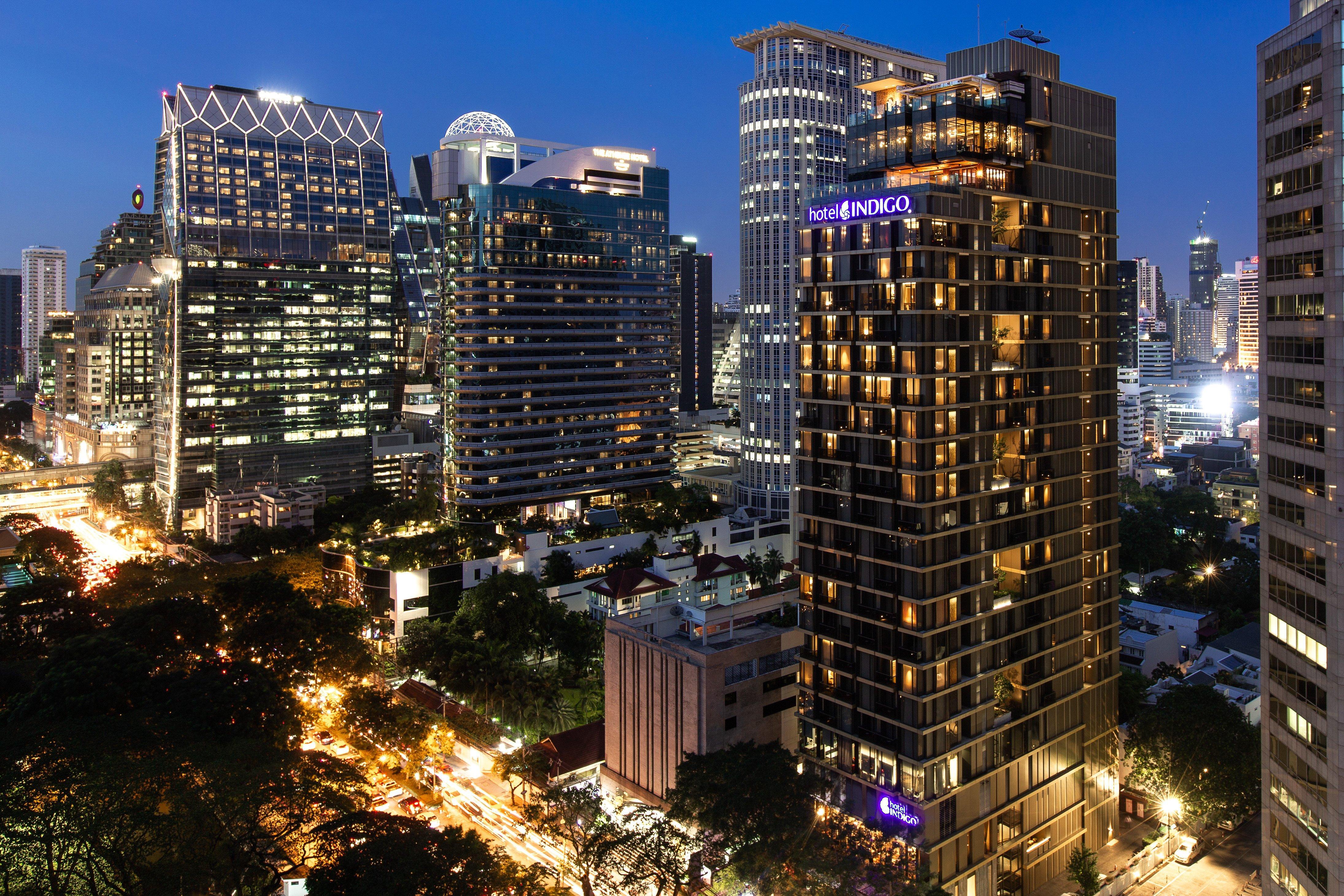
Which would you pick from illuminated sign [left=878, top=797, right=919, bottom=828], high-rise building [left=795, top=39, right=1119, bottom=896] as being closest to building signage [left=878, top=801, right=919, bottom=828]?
illuminated sign [left=878, top=797, right=919, bottom=828]

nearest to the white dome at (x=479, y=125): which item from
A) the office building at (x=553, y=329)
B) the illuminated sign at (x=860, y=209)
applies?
the office building at (x=553, y=329)

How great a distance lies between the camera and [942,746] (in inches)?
1850

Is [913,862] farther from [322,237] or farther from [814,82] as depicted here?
[322,237]

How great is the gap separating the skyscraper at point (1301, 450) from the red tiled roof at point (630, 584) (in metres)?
54.7

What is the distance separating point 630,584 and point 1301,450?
59.5 meters

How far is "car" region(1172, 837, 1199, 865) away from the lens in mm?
53594

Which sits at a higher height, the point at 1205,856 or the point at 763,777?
the point at 763,777

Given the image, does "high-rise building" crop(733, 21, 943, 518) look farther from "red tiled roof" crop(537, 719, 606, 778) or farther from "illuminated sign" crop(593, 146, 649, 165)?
"red tiled roof" crop(537, 719, 606, 778)

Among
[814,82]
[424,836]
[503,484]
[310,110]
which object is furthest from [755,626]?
→ [310,110]

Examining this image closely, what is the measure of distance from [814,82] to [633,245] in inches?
1432

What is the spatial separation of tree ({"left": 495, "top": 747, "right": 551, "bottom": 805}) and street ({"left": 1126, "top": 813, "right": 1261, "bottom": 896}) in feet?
114

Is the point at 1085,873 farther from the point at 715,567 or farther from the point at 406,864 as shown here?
the point at 715,567

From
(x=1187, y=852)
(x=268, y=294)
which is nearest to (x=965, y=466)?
(x=1187, y=852)

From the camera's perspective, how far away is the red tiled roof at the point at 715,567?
302ft
